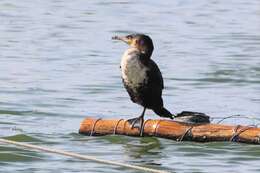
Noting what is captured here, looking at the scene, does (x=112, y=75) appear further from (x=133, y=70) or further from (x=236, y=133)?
(x=236, y=133)

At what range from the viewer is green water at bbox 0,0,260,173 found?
12352mm

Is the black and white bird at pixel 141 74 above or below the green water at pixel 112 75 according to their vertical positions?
above

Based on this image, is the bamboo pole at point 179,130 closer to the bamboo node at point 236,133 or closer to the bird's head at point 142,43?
the bamboo node at point 236,133

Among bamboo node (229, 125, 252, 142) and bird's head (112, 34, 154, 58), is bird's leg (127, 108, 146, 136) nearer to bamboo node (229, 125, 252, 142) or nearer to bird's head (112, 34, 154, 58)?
bird's head (112, 34, 154, 58)

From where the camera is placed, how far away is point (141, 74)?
12742 mm

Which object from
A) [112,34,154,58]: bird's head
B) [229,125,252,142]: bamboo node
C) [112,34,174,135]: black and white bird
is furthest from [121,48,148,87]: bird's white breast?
[229,125,252,142]: bamboo node

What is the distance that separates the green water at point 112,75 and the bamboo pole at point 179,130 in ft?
0.29

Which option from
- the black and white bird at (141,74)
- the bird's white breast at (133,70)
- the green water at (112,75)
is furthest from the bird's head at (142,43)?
the green water at (112,75)

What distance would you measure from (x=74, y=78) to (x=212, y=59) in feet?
9.70

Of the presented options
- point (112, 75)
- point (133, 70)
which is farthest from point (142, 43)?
point (112, 75)

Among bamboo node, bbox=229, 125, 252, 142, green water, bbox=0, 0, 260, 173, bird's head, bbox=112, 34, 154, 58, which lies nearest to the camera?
bamboo node, bbox=229, 125, 252, 142

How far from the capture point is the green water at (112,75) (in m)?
12.4

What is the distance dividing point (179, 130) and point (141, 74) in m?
0.65

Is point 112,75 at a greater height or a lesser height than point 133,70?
lesser
